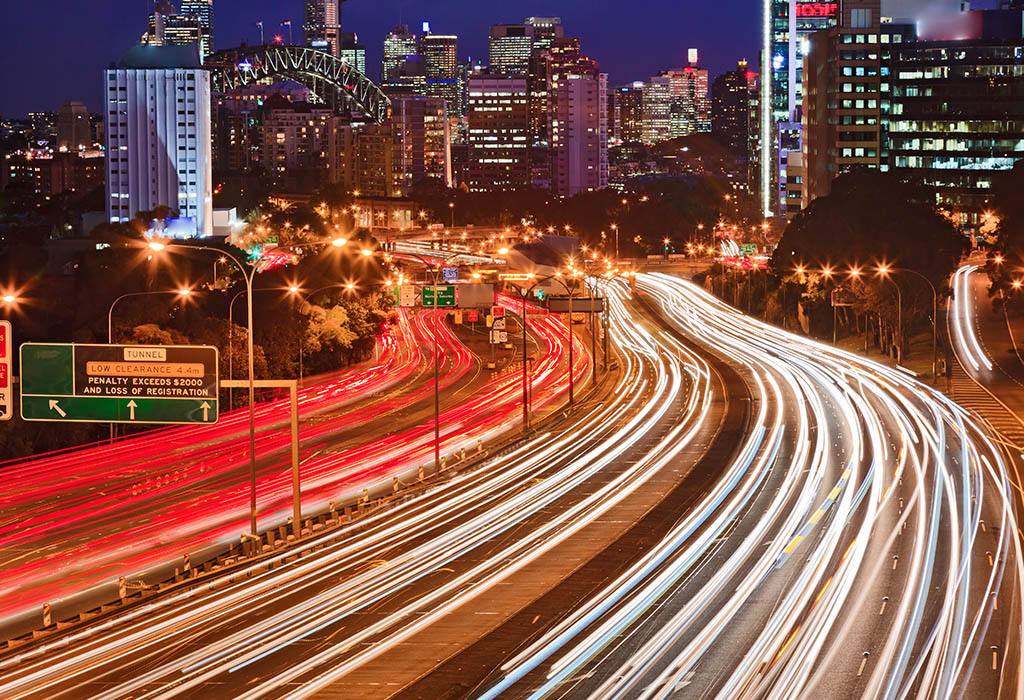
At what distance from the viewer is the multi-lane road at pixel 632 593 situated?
27328 millimetres

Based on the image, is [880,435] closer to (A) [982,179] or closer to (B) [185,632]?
(B) [185,632]

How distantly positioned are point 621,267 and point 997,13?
61663mm

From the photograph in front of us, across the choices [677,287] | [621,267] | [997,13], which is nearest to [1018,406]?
[677,287]

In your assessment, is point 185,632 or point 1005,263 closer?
point 185,632

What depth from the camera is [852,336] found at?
106062 mm

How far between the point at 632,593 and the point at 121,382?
48.8 ft

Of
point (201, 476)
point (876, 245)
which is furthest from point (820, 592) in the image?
point (876, 245)

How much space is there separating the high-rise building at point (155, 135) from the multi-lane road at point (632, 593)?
383 feet

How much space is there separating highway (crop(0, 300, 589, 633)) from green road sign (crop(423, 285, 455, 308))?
5755 millimetres

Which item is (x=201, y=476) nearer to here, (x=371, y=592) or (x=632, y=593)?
(x=371, y=592)

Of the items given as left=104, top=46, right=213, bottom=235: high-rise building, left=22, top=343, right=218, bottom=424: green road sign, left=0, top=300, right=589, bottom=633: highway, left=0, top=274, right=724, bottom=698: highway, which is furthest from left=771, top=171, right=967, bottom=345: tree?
left=104, top=46, right=213, bottom=235: high-rise building

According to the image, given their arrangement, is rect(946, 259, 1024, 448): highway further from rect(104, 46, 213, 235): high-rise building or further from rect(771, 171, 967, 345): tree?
rect(104, 46, 213, 235): high-rise building

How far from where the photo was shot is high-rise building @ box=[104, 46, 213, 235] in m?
165

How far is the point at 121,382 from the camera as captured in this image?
38.0m
